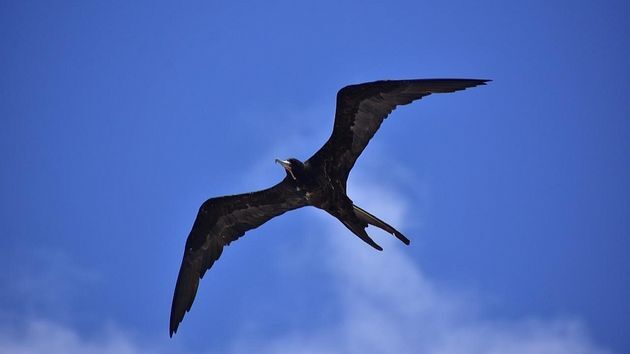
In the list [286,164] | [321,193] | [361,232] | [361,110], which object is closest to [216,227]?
[286,164]

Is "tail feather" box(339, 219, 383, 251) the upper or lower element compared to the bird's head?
lower

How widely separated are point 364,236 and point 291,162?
156cm

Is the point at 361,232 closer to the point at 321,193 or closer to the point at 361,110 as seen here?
the point at 321,193

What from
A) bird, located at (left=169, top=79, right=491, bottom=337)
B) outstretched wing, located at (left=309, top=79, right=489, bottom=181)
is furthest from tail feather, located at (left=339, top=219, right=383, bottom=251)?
outstretched wing, located at (left=309, top=79, right=489, bottom=181)

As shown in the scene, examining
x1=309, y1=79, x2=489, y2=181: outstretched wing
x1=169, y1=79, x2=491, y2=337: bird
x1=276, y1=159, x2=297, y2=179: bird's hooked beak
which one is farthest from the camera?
x1=276, y1=159, x2=297, y2=179: bird's hooked beak

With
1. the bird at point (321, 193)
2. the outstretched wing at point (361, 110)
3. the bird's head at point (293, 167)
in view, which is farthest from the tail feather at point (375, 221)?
the bird's head at point (293, 167)

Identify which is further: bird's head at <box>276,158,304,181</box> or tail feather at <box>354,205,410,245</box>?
bird's head at <box>276,158,304,181</box>

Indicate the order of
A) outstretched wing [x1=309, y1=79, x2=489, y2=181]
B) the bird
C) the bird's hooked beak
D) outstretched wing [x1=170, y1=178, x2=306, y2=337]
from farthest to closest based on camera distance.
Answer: outstretched wing [x1=170, y1=178, x2=306, y2=337] < the bird's hooked beak < the bird < outstretched wing [x1=309, y1=79, x2=489, y2=181]

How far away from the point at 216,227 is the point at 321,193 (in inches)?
80.3

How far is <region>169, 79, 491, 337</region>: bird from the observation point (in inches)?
422

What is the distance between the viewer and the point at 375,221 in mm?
10914

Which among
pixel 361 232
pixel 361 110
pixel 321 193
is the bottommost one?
pixel 361 232

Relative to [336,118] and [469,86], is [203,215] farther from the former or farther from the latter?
[469,86]

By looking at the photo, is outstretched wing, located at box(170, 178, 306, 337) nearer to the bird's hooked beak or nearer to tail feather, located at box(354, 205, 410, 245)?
the bird's hooked beak
